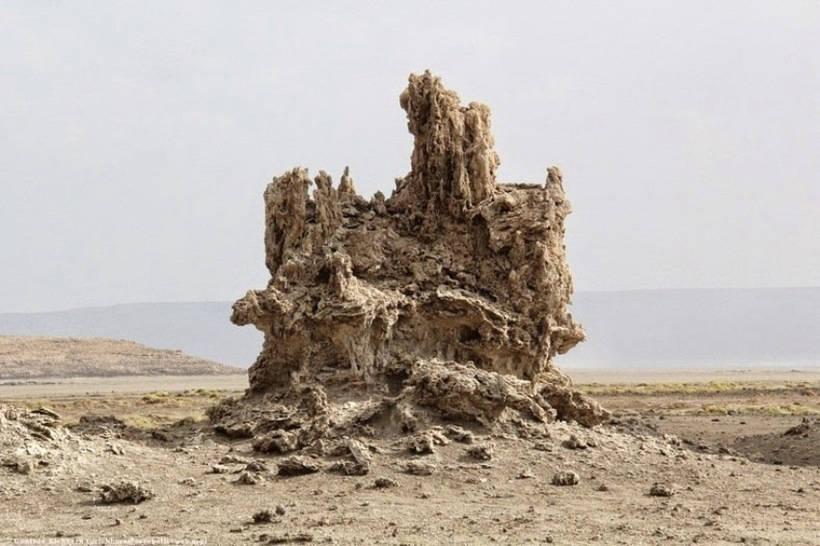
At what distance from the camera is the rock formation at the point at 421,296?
17.0 meters

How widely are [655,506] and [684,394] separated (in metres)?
31.9

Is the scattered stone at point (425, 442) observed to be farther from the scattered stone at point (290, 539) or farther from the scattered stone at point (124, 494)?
the scattered stone at point (290, 539)

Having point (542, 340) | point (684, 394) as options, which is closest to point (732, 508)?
point (542, 340)

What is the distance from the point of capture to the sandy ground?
11.9 m

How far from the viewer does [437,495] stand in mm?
14070

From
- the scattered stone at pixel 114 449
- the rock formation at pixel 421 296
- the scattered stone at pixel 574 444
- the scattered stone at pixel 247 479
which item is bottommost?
the scattered stone at pixel 247 479

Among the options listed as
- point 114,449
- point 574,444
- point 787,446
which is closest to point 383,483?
point 574,444

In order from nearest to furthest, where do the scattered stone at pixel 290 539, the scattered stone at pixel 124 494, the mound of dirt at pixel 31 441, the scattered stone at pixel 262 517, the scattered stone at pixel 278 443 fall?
the scattered stone at pixel 290 539
the scattered stone at pixel 262 517
the scattered stone at pixel 124 494
the mound of dirt at pixel 31 441
the scattered stone at pixel 278 443

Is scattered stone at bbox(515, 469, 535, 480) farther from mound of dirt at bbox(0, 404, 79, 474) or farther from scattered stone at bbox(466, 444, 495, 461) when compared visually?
mound of dirt at bbox(0, 404, 79, 474)

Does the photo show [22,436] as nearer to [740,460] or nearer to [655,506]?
[655,506]

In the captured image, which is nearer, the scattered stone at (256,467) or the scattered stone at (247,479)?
the scattered stone at (247,479)

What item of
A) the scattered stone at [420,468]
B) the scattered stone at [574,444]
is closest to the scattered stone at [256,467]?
the scattered stone at [420,468]

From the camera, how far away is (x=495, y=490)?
14.4 meters

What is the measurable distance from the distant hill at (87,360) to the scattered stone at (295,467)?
73772mm
